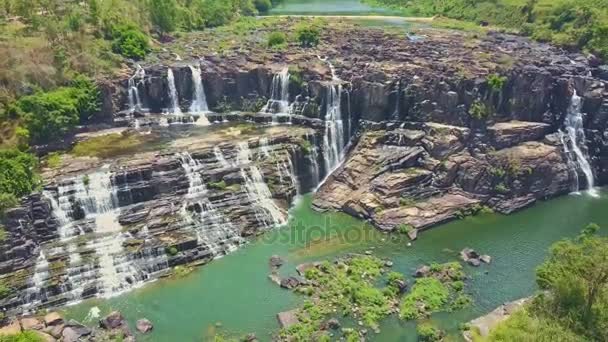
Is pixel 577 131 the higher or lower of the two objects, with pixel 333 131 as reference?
lower

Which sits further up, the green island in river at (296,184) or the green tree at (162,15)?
the green tree at (162,15)

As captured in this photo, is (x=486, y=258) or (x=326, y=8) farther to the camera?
(x=326, y=8)

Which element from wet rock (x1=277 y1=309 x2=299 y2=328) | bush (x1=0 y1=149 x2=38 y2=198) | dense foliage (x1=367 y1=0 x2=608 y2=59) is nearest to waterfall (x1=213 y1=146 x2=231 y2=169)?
bush (x1=0 y1=149 x2=38 y2=198)

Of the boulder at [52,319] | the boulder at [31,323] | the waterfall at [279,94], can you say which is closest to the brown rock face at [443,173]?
the waterfall at [279,94]

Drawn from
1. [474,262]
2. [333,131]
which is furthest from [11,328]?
[333,131]

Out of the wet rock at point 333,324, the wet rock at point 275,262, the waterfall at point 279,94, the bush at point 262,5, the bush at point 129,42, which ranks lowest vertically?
the wet rock at point 333,324

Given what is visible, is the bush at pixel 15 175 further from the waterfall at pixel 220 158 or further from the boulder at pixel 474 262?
the boulder at pixel 474 262

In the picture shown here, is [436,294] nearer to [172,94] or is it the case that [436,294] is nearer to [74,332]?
[74,332]
